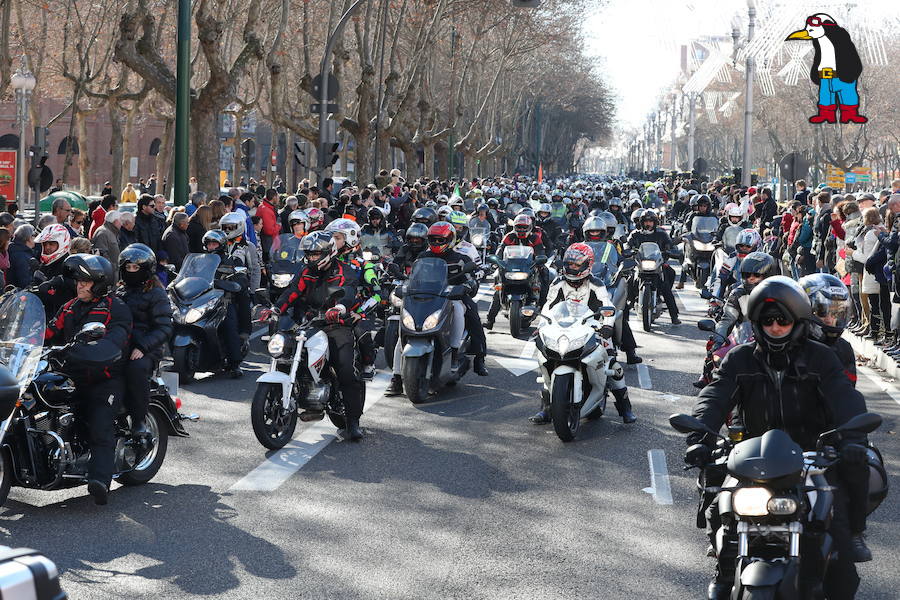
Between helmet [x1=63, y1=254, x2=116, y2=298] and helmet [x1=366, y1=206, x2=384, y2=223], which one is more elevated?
helmet [x1=366, y1=206, x2=384, y2=223]

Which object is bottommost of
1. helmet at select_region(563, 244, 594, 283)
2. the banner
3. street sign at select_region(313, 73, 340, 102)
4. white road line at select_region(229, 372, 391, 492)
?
white road line at select_region(229, 372, 391, 492)

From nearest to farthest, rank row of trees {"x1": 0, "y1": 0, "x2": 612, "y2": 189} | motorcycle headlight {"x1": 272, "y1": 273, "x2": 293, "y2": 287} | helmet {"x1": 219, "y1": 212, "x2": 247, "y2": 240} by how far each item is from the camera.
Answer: helmet {"x1": 219, "y1": 212, "x2": 247, "y2": 240} → motorcycle headlight {"x1": 272, "y1": 273, "x2": 293, "y2": 287} → row of trees {"x1": 0, "y1": 0, "x2": 612, "y2": 189}

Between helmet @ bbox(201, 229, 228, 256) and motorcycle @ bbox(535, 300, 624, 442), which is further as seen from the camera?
helmet @ bbox(201, 229, 228, 256)

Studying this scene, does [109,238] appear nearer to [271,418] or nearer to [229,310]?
[229,310]

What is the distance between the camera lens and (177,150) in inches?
784

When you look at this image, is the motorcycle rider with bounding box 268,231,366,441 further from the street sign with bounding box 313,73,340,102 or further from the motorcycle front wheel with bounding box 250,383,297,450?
the street sign with bounding box 313,73,340,102

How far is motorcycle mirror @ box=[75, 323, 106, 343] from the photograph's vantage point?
25.3 feet

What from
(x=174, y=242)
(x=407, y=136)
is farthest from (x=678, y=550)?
(x=407, y=136)

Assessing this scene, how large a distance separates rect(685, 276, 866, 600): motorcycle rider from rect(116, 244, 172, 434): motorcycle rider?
12.7ft

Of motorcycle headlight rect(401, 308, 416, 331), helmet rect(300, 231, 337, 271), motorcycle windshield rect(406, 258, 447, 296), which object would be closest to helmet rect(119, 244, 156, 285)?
helmet rect(300, 231, 337, 271)

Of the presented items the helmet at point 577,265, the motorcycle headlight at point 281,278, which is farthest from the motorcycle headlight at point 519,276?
the helmet at point 577,265

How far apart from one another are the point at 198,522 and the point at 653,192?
38.8 metres

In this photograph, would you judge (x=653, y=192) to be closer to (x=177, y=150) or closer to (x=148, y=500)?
(x=177, y=150)

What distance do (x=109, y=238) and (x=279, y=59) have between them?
3387 cm
